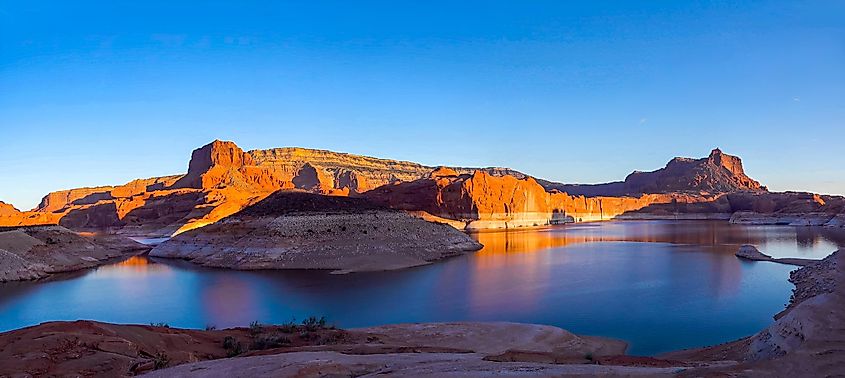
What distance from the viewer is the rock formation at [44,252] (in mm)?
33219

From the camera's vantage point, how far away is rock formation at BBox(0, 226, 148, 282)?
1308 inches

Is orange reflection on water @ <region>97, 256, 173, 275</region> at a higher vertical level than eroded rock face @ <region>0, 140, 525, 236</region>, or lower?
lower

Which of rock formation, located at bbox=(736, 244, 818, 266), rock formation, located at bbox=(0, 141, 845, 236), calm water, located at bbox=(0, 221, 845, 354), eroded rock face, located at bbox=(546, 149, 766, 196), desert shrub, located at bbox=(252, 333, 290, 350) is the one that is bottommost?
calm water, located at bbox=(0, 221, 845, 354)

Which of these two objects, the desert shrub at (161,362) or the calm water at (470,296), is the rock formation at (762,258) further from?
the desert shrub at (161,362)

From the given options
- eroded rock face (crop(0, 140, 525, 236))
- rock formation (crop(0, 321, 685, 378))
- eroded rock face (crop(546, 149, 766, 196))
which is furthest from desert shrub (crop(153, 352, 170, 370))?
eroded rock face (crop(546, 149, 766, 196))

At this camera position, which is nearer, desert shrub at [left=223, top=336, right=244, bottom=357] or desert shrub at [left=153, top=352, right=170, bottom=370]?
desert shrub at [left=153, top=352, right=170, bottom=370]

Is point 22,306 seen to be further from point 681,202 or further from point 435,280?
point 681,202

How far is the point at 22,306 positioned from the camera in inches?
922

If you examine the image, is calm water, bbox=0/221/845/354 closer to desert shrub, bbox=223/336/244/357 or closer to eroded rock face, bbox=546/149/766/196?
desert shrub, bbox=223/336/244/357

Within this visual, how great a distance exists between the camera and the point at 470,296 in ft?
75.9

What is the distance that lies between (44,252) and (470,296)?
111ft

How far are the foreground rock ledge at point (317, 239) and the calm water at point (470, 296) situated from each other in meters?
2.61

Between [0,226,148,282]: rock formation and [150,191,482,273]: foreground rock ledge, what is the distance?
5.51 metres

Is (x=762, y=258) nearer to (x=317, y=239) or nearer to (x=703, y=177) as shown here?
(x=317, y=239)
